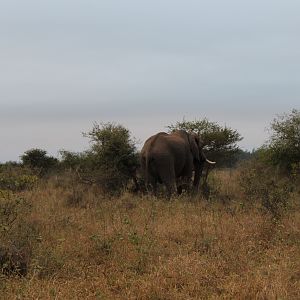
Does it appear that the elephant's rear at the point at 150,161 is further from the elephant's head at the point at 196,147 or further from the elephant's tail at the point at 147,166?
the elephant's head at the point at 196,147

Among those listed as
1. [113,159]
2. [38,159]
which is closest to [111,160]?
[113,159]

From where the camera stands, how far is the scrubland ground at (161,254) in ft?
18.7

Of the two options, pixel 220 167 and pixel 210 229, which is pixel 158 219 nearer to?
pixel 210 229

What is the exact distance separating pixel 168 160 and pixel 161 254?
784cm

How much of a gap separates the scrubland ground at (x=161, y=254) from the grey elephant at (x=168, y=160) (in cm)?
373

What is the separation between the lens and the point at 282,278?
19.8 feet

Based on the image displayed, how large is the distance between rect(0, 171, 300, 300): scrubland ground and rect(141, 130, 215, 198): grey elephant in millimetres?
3732

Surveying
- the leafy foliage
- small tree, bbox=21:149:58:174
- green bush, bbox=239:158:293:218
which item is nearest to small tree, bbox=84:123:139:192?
the leafy foliage

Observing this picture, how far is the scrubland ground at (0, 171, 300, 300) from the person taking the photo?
18.7ft

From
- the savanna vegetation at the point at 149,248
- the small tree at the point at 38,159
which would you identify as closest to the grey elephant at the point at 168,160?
the savanna vegetation at the point at 149,248

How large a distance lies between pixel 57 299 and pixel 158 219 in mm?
4712

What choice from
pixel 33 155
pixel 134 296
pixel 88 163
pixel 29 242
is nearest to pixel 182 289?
pixel 134 296

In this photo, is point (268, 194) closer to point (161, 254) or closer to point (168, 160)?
point (161, 254)

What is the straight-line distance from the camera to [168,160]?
14984mm
